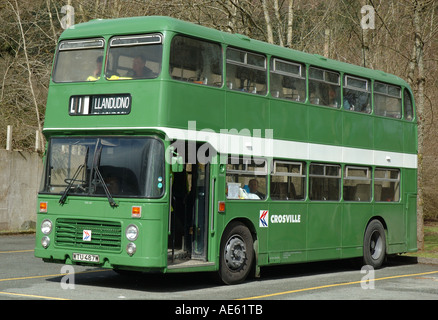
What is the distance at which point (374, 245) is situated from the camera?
18688 mm

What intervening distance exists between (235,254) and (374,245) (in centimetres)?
548

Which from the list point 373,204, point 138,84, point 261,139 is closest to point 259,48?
point 261,139

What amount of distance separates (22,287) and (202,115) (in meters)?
3.98

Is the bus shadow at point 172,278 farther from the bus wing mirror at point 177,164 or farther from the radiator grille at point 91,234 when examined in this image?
the bus wing mirror at point 177,164

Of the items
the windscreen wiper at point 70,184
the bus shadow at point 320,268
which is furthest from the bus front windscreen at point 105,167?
the bus shadow at point 320,268

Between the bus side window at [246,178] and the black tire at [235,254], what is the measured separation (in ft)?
1.85

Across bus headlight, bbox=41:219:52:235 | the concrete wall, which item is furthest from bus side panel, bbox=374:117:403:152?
the concrete wall

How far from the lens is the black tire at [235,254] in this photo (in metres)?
14.0

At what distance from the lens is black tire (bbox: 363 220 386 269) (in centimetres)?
1823

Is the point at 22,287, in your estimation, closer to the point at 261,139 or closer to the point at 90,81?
the point at 90,81

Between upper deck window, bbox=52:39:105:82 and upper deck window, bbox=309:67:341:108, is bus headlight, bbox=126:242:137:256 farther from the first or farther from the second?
upper deck window, bbox=309:67:341:108

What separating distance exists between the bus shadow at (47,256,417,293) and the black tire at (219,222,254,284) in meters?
0.23

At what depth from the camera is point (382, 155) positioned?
18.6m
